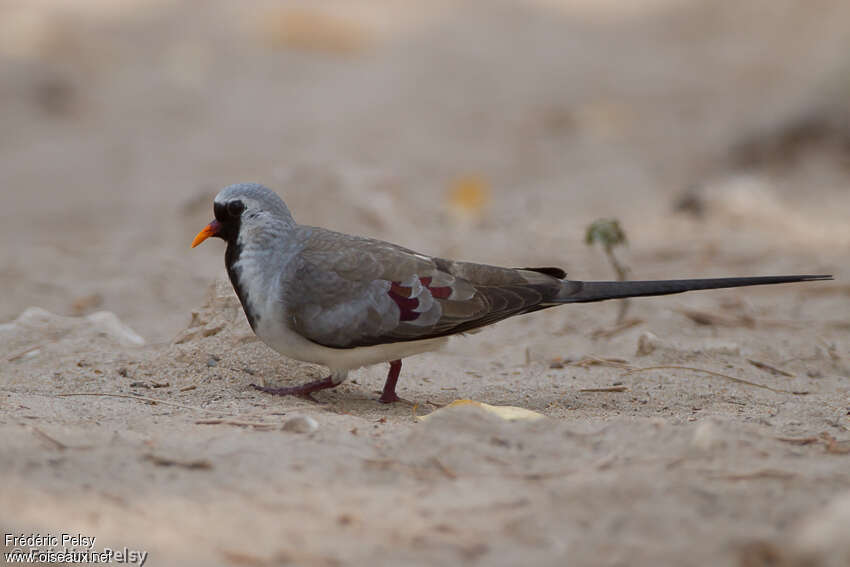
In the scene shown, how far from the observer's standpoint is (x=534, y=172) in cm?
958

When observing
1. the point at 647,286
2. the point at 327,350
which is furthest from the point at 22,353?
the point at 647,286

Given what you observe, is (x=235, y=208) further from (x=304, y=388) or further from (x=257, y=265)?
(x=304, y=388)

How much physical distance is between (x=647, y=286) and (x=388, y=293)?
3.18 ft

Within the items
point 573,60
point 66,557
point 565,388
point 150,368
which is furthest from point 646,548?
point 573,60

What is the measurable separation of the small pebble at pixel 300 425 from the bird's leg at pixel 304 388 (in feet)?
2.76

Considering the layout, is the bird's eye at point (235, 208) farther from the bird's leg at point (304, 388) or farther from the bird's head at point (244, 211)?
the bird's leg at point (304, 388)

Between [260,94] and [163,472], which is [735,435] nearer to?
[163,472]

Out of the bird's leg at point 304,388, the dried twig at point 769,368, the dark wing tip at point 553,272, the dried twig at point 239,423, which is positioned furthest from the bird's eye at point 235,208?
the dried twig at point 769,368

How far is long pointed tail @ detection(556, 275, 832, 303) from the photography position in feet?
12.0

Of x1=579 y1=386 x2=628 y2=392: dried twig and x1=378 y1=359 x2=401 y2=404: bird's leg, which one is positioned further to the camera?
x1=579 y1=386 x2=628 y2=392: dried twig

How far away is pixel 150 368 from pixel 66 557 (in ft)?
5.88

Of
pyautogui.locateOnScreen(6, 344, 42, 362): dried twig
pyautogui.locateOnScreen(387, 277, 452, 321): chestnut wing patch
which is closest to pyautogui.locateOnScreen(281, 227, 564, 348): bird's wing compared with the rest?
pyautogui.locateOnScreen(387, 277, 452, 321): chestnut wing patch

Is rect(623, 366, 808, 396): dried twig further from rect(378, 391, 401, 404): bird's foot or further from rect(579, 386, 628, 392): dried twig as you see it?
rect(378, 391, 401, 404): bird's foot

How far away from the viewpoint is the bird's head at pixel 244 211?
12.8ft
